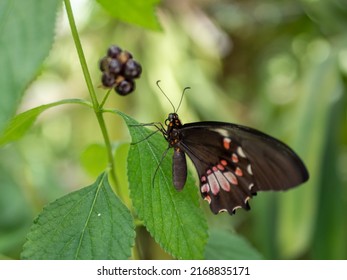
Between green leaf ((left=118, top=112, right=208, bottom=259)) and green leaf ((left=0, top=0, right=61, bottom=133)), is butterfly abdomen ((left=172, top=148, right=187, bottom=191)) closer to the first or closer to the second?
green leaf ((left=118, top=112, right=208, bottom=259))

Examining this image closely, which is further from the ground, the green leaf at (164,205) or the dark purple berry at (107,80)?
the dark purple berry at (107,80)

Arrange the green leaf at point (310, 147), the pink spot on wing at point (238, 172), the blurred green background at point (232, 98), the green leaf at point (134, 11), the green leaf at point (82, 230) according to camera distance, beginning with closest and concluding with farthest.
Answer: the green leaf at point (82, 230), the green leaf at point (134, 11), the pink spot on wing at point (238, 172), the green leaf at point (310, 147), the blurred green background at point (232, 98)

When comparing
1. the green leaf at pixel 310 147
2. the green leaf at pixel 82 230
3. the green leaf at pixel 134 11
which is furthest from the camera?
the green leaf at pixel 310 147

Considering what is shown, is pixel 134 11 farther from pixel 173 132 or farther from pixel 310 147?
pixel 310 147

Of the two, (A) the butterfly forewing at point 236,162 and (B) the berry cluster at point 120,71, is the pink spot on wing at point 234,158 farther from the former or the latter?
(B) the berry cluster at point 120,71

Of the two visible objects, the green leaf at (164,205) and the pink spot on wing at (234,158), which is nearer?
the green leaf at (164,205)

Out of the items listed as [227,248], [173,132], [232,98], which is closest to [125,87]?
[173,132]

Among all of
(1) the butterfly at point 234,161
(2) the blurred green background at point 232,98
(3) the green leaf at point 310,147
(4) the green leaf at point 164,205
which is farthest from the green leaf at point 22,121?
(3) the green leaf at point 310,147

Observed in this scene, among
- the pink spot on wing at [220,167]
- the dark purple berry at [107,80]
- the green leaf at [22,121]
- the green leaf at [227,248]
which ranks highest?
the dark purple berry at [107,80]
